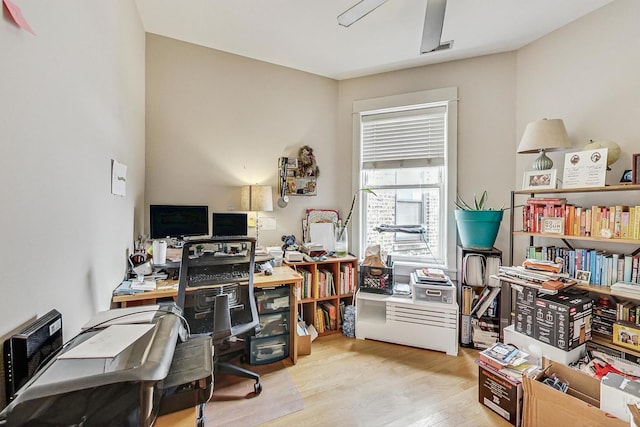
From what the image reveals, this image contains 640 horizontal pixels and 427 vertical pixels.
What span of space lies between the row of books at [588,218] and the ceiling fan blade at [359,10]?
6.20ft

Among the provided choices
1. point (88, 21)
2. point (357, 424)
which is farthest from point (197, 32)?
point (357, 424)

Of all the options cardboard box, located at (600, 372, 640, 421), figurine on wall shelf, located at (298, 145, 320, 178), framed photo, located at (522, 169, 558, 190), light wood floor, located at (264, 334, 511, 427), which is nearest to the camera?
cardboard box, located at (600, 372, 640, 421)

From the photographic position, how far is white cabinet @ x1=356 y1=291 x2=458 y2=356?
2.38 m

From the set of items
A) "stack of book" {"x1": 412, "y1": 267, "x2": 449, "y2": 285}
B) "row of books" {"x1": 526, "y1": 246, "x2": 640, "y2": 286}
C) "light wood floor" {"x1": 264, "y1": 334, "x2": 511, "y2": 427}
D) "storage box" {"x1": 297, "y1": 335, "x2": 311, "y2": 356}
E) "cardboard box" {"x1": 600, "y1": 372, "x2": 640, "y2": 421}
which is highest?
"row of books" {"x1": 526, "y1": 246, "x2": 640, "y2": 286}

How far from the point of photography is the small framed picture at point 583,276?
1875 millimetres

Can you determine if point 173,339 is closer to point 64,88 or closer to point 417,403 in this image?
point 64,88

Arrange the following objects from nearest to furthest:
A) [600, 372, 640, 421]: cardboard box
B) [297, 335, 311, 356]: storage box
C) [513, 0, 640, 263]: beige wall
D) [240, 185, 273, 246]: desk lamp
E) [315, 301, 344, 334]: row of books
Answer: [600, 372, 640, 421]: cardboard box, [513, 0, 640, 263]: beige wall, [297, 335, 311, 356]: storage box, [240, 185, 273, 246]: desk lamp, [315, 301, 344, 334]: row of books

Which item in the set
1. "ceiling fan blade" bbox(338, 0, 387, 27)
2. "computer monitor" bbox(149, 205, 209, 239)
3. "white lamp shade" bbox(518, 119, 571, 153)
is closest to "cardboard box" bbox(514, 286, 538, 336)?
"white lamp shade" bbox(518, 119, 571, 153)

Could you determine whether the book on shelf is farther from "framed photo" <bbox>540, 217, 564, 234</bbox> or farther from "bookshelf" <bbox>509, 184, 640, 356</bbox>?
"framed photo" <bbox>540, 217, 564, 234</bbox>

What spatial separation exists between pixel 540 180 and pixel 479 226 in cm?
58

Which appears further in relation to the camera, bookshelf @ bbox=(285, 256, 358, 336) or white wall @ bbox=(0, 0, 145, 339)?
bookshelf @ bbox=(285, 256, 358, 336)

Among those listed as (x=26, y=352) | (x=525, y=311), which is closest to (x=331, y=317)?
(x=525, y=311)

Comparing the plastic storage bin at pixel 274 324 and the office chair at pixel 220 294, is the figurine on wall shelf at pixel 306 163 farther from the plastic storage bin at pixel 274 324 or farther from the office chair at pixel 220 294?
the plastic storage bin at pixel 274 324

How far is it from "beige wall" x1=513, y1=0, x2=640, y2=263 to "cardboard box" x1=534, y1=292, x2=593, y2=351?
55 centimetres
